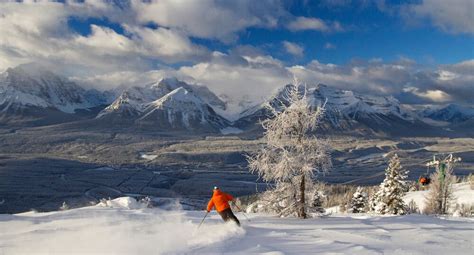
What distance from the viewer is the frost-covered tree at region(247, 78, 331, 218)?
20.8m

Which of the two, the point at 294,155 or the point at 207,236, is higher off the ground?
the point at 294,155

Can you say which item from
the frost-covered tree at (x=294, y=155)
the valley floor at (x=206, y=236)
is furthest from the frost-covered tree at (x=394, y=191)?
the valley floor at (x=206, y=236)

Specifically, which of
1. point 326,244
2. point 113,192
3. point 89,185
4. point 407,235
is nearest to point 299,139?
point 407,235

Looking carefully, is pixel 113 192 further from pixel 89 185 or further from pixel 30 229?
pixel 30 229

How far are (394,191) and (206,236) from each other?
2792cm

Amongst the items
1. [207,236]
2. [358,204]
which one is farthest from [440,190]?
[207,236]

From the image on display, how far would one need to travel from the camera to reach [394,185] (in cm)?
3747

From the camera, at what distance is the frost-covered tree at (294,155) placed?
20.8 m

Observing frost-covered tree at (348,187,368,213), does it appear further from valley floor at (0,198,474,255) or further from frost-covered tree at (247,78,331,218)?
valley floor at (0,198,474,255)

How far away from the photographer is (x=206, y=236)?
13180mm

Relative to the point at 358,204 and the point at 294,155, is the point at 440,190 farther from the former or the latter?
the point at 294,155

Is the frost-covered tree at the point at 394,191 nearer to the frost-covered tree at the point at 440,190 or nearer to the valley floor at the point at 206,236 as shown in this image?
the frost-covered tree at the point at 440,190

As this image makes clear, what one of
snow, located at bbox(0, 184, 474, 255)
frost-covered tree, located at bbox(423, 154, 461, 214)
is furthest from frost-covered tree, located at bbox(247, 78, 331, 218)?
frost-covered tree, located at bbox(423, 154, 461, 214)

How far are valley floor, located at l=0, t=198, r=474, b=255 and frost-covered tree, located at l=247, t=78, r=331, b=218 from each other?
3.08 m
